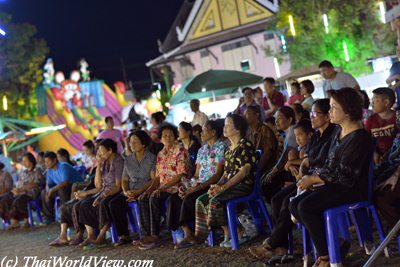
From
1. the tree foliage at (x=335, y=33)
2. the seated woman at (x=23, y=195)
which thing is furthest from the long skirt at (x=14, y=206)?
the tree foliage at (x=335, y=33)

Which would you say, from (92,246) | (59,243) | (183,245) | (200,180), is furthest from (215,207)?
(59,243)

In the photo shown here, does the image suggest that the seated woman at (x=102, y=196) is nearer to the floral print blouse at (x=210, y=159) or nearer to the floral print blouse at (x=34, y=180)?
the floral print blouse at (x=210, y=159)

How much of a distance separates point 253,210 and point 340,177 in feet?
6.59

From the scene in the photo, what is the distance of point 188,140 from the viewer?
290 inches

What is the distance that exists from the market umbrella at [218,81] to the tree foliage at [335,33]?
291 inches

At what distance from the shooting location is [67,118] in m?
33.1

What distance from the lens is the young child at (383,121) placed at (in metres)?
5.12

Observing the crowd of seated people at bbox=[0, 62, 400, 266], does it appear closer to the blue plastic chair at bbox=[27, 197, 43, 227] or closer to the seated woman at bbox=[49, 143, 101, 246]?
the seated woman at bbox=[49, 143, 101, 246]

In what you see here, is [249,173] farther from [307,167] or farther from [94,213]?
[94,213]

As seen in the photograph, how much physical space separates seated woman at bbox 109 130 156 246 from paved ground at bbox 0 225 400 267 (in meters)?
0.31

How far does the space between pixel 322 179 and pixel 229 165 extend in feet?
5.57

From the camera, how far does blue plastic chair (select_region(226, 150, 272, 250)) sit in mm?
5629

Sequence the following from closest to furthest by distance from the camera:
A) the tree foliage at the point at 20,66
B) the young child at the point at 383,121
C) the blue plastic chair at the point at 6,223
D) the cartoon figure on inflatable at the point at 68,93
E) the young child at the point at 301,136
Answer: the young child at the point at 383,121
the young child at the point at 301,136
the blue plastic chair at the point at 6,223
the tree foliage at the point at 20,66
the cartoon figure on inflatable at the point at 68,93

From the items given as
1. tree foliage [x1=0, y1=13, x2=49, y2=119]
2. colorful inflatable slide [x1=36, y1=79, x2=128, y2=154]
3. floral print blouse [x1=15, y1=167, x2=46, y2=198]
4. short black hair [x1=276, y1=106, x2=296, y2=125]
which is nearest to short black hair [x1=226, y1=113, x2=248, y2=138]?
short black hair [x1=276, y1=106, x2=296, y2=125]
